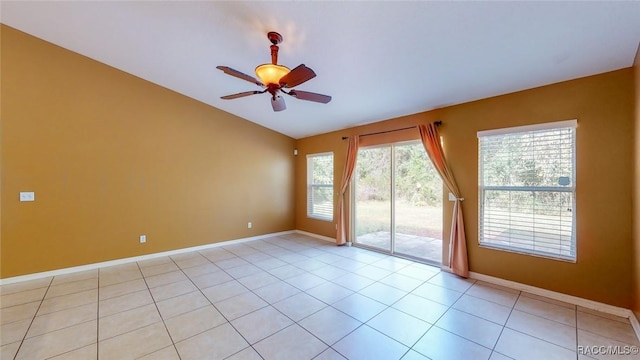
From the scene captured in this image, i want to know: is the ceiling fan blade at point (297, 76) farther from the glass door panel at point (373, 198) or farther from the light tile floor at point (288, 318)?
the glass door panel at point (373, 198)

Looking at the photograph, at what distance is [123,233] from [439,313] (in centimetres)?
498

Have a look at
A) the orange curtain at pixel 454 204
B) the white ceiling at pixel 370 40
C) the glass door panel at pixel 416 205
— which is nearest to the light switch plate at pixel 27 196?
the white ceiling at pixel 370 40

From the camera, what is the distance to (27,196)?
344 centimetres

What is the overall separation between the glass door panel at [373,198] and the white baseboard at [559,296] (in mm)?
1730

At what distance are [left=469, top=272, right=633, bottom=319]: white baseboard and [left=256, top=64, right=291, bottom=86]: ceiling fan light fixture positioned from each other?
12.6 feet

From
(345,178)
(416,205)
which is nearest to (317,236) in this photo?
(345,178)

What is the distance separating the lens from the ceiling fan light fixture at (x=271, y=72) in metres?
2.39

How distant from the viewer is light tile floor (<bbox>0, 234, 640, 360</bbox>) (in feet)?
6.80

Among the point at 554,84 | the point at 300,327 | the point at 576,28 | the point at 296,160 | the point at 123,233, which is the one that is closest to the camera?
the point at 576,28

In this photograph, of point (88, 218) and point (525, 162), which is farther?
point (88, 218)

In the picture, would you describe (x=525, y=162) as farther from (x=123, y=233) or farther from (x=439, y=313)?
(x=123, y=233)

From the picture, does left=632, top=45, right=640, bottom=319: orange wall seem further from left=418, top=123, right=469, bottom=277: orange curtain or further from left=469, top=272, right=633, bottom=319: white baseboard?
left=418, top=123, right=469, bottom=277: orange curtain

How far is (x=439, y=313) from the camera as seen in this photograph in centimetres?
265

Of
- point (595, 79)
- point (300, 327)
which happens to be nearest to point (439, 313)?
point (300, 327)
